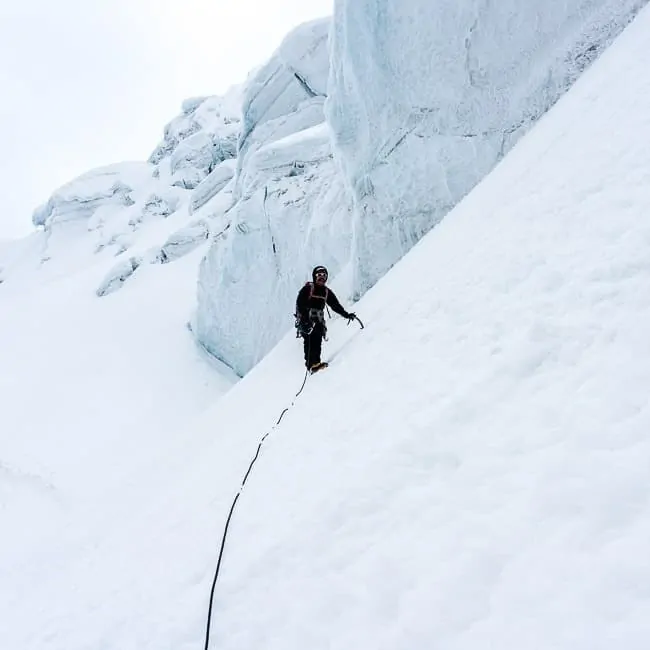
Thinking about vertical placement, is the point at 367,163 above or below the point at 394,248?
above

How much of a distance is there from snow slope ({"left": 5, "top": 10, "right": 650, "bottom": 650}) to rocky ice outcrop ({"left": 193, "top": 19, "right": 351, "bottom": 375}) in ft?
24.5

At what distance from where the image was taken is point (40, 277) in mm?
52938

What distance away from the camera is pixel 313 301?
8.91 meters

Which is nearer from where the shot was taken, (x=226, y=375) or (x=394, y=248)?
(x=394, y=248)

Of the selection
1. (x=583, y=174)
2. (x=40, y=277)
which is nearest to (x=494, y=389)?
(x=583, y=174)

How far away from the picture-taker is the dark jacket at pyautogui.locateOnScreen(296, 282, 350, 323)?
8805 mm

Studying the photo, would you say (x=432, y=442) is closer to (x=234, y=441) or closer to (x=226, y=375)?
(x=234, y=441)

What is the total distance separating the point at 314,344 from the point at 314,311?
0.63 m

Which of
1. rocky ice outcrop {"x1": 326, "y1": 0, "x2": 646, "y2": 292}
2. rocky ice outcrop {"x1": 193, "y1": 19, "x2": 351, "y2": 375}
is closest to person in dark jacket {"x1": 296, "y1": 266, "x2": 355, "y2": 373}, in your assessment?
rocky ice outcrop {"x1": 326, "y1": 0, "x2": 646, "y2": 292}

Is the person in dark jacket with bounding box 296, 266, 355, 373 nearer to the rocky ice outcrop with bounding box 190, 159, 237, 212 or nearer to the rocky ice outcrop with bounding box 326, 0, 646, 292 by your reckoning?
the rocky ice outcrop with bounding box 326, 0, 646, 292

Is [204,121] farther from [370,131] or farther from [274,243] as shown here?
[370,131]

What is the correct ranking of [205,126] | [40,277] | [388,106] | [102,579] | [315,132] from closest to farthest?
[102,579] < [388,106] < [315,132] < [40,277] < [205,126]

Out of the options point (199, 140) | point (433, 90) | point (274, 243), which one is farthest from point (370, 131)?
point (199, 140)

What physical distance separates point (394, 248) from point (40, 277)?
5370cm
